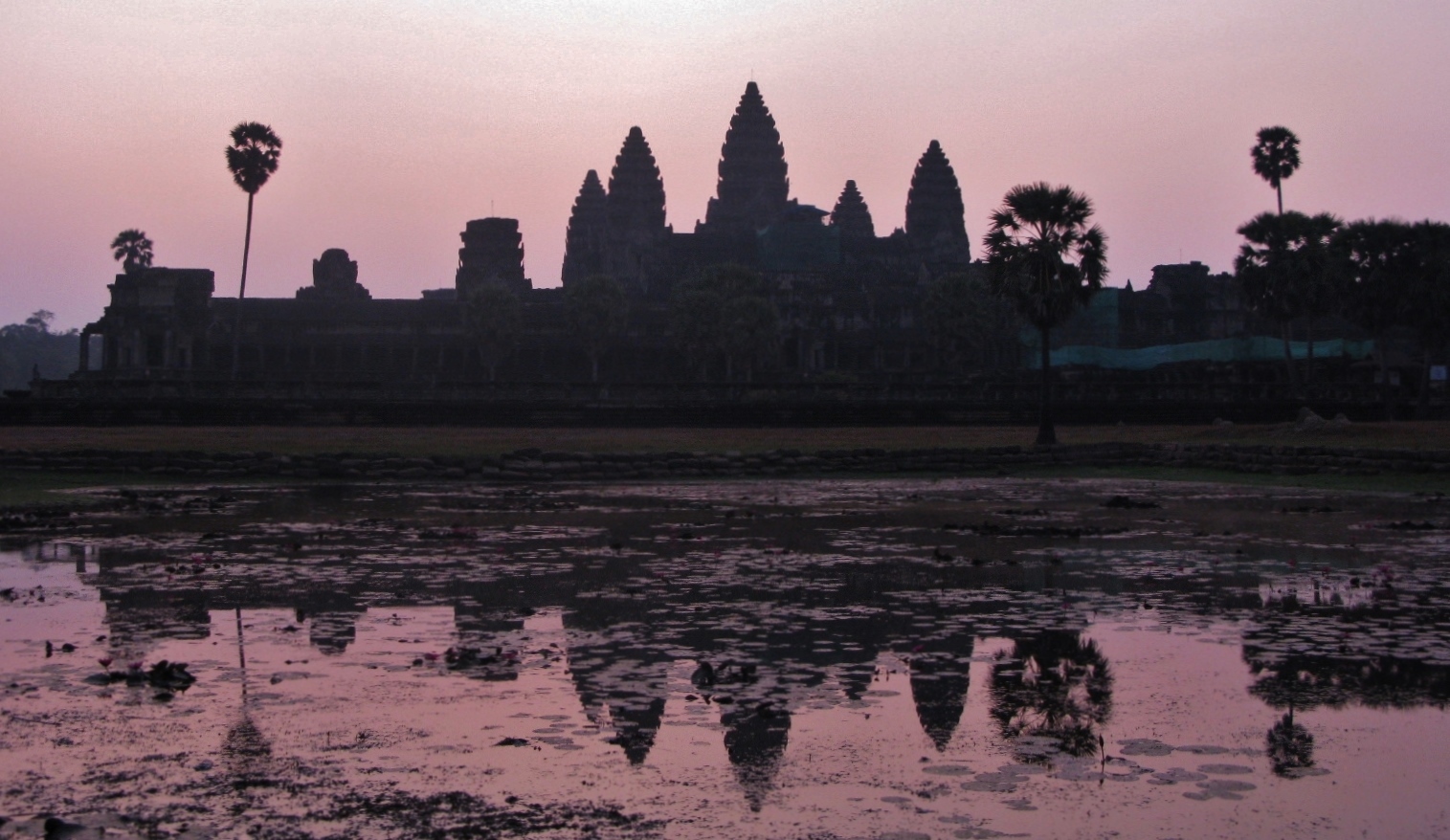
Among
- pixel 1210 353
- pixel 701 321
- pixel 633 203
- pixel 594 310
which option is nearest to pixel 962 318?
pixel 1210 353

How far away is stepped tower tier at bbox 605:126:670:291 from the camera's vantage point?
141 meters

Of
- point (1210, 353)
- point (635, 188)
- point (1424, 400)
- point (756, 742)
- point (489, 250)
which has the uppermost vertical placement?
point (635, 188)

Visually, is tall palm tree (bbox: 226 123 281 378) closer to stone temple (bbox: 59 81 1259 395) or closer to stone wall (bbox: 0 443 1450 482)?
stone temple (bbox: 59 81 1259 395)

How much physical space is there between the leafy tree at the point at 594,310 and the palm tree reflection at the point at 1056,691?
85334 mm

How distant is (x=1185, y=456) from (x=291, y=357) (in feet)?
266

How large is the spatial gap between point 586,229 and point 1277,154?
8945 centimetres

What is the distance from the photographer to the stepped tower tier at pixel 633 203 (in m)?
141

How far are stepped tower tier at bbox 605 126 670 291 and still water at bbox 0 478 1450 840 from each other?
121624 mm

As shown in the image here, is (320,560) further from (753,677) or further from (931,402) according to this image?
(931,402)

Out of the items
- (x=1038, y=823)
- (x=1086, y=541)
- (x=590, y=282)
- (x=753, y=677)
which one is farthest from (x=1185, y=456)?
(x=590, y=282)

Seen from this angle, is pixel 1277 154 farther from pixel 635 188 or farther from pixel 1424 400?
pixel 635 188

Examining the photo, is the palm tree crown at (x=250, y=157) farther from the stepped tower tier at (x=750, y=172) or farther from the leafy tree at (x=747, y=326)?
the stepped tower tier at (x=750, y=172)

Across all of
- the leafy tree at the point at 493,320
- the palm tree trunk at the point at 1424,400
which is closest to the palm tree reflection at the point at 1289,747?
the palm tree trunk at the point at 1424,400

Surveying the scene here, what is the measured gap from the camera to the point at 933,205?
14762 cm
